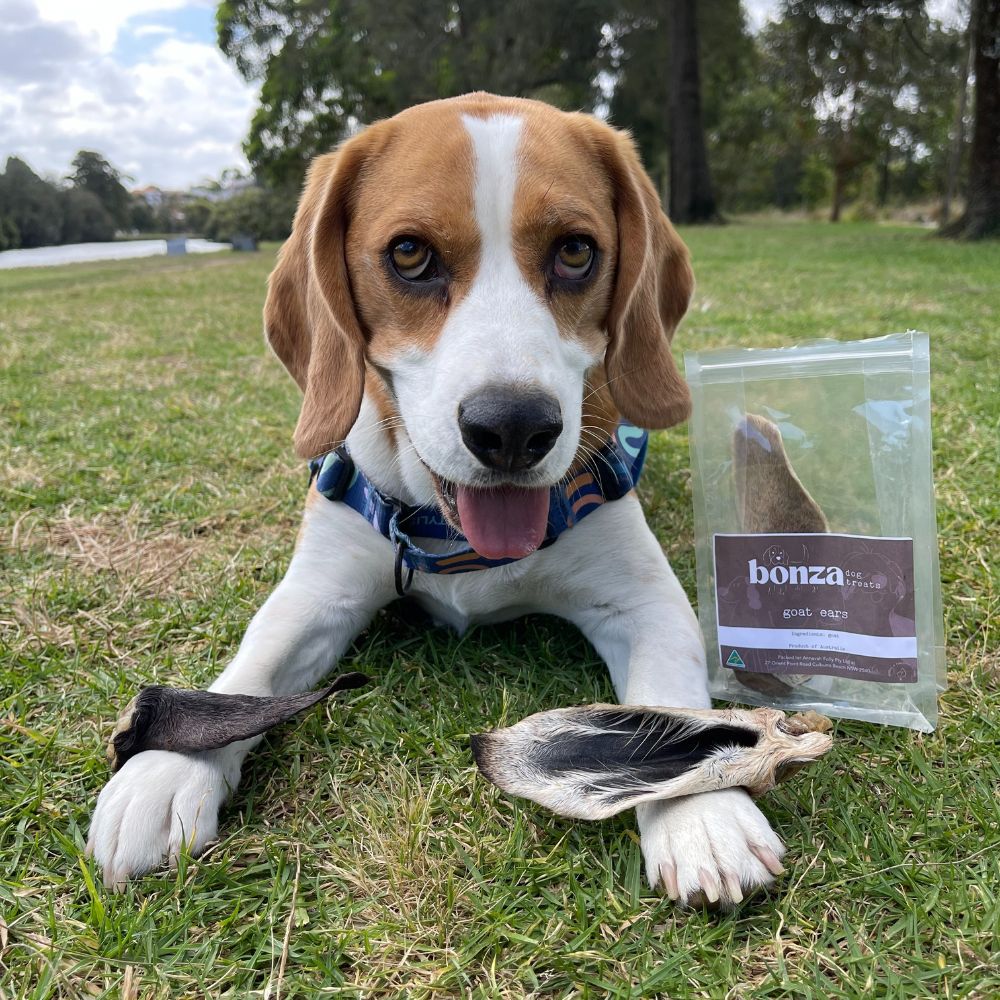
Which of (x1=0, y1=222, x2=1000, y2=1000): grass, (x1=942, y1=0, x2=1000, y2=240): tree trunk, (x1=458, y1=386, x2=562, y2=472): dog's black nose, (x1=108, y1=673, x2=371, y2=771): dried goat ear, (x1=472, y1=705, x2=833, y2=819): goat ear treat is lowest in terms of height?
(x1=0, y1=222, x2=1000, y2=1000): grass

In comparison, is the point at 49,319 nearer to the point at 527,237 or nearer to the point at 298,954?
the point at 527,237

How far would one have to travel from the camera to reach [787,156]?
54750mm

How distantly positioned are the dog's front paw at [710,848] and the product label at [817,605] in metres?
0.57

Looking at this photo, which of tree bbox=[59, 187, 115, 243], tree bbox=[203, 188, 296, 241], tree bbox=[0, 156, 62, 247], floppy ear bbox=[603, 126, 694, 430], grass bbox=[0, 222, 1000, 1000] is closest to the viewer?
grass bbox=[0, 222, 1000, 1000]

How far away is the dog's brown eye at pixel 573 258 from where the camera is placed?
2227 millimetres

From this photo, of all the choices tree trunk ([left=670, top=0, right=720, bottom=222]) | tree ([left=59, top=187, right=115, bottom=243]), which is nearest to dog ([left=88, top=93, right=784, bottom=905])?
tree trunk ([left=670, top=0, right=720, bottom=222])

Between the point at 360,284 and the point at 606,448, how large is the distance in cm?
87

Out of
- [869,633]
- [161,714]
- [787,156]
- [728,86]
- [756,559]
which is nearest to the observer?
[161,714]

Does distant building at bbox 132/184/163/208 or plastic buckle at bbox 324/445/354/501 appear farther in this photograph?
distant building at bbox 132/184/163/208

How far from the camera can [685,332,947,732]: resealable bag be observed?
2.03 m

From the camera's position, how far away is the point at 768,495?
2254 mm

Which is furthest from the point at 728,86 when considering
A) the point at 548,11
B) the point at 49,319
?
the point at 49,319

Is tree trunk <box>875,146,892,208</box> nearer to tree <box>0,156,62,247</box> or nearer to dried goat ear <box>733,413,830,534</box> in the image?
tree <box>0,156,62,247</box>

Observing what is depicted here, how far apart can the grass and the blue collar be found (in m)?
0.30
